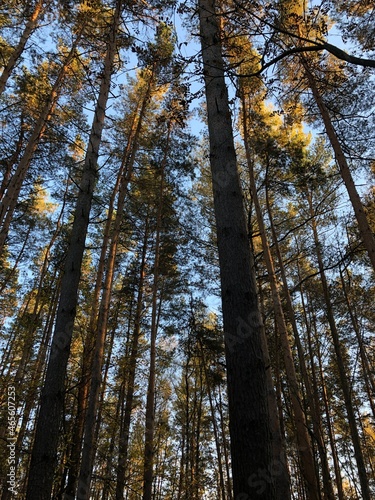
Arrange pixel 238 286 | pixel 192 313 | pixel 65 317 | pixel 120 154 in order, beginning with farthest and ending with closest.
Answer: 1. pixel 192 313
2. pixel 120 154
3. pixel 65 317
4. pixel 238 286

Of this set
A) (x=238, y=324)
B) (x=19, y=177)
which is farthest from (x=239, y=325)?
(x=19, y=177)

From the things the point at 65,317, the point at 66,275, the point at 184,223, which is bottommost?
the point at 65,317

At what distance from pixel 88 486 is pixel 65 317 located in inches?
113

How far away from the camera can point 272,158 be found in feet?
27.4

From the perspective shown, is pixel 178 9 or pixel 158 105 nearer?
pixel 178 9

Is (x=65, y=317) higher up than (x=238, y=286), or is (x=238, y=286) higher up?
(x=65, y=317)

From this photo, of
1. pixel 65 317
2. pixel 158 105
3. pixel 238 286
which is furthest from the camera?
pixel 158 105

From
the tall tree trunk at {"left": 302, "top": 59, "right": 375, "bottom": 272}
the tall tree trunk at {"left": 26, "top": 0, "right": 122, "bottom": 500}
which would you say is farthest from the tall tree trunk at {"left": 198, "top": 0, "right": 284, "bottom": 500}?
the tall tree trunk at {"left": 302, "top": 59, "right": 375, "bottom": 272}

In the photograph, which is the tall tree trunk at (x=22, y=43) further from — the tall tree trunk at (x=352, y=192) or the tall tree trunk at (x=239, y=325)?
the tall tree trunk at (x=352, y=192)

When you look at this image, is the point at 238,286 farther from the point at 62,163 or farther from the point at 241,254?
the point at 62,163

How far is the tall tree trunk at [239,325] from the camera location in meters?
1.81

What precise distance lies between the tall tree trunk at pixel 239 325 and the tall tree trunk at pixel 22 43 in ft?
20.2

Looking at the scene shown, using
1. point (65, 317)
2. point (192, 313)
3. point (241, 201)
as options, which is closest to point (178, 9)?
point (241, 201)

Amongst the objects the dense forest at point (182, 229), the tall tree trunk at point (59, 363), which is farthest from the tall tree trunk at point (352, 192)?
the tall tree trunk at point (59, 363)
